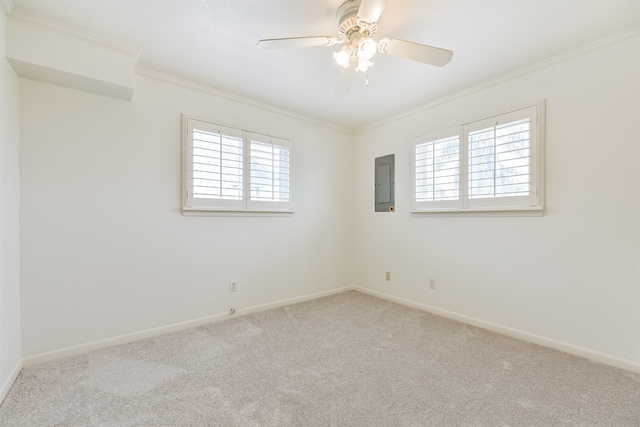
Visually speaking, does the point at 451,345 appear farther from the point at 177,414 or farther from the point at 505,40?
the point at 505,40

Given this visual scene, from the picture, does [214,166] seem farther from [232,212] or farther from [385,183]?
[385,183]

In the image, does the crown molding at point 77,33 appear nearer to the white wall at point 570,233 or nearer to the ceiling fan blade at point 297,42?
the ceiling fan blade at point 297,42

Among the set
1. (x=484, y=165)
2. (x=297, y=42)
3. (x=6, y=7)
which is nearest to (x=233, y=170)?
(x=297, y=42)

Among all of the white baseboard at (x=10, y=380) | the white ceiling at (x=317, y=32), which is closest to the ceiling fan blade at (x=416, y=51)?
the white ceiling at (x=317, y=32)

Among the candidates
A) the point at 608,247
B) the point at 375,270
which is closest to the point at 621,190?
the point at 608,247

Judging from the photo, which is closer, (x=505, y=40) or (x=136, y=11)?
(x=136, y=11)

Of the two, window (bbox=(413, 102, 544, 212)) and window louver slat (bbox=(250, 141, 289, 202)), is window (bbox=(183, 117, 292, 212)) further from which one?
window (bbox=(413, 102, 544, 212))

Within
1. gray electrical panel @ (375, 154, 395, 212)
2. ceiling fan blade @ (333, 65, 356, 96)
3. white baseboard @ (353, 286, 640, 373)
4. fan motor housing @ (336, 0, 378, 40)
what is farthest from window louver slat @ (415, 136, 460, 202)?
fan motor housing @ (336, 0, 378, 40)

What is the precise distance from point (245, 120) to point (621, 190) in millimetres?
3360

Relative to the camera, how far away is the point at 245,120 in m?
3.26

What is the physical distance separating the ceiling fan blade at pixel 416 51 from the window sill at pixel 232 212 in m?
2.11

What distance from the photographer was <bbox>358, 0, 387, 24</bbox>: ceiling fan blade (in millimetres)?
1398

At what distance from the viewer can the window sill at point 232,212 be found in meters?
2.87

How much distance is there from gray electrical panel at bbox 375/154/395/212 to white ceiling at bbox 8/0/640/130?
3.67ft
